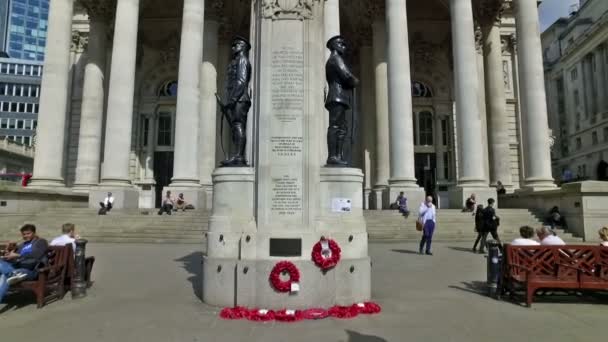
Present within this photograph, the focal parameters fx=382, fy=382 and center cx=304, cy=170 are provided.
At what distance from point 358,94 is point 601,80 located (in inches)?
1949

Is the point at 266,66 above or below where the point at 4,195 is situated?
above

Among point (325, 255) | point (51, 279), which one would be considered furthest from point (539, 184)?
point (51, 279)

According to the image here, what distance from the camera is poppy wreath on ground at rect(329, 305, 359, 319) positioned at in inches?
233

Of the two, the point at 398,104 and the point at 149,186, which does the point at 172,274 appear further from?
the point at 149,186

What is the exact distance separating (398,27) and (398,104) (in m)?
4.79

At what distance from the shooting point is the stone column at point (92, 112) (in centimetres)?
2523

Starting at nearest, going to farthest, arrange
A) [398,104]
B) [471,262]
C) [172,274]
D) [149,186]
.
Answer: [172,274] < [471,262] < [398,104] < [149,186]

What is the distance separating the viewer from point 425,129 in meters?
34.1

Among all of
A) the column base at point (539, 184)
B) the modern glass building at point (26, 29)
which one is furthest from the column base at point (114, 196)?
the modern glass building at point (26, 29)

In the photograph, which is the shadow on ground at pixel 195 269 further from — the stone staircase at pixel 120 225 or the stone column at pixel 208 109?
the stone column at pixel 208 109

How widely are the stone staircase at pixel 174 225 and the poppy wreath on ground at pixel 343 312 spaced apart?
1157cm

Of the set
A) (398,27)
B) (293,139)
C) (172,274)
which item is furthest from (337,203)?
(398,27)

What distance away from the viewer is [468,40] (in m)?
23.1

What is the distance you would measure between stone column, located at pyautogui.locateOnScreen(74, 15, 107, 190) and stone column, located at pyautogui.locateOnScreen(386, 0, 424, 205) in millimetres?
19415
